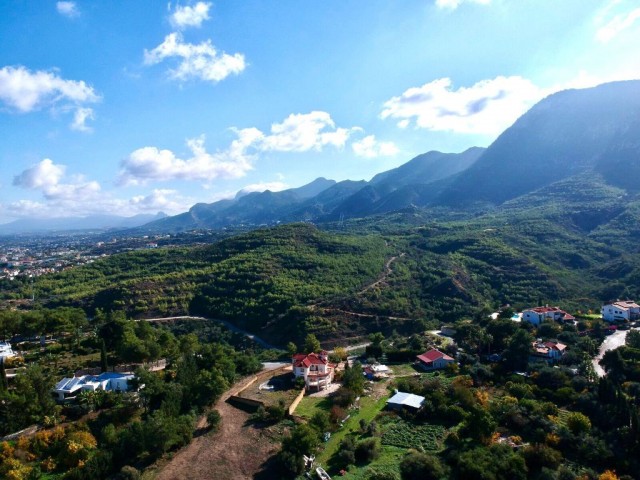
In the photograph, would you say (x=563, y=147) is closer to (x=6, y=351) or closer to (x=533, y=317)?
(x=533, y=317)

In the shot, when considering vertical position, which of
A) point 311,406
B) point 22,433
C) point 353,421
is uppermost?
point 22,433

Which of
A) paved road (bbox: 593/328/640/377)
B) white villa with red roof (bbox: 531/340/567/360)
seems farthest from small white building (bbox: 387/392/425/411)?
paved road (bbox: 593/328/640/377)

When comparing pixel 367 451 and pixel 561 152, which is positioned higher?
pixel 561 152

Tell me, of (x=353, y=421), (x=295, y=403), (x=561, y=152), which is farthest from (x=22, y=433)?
(x=561, y=152)

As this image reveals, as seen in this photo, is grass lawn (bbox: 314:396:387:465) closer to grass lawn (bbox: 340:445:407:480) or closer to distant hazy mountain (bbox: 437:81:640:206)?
grass lawn (bbox: 340:445:407:480)

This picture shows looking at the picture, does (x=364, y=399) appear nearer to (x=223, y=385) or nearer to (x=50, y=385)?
(x=223, y=385)

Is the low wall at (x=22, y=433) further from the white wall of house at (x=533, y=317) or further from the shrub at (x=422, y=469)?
the white wall of house at (x=533, y=317)

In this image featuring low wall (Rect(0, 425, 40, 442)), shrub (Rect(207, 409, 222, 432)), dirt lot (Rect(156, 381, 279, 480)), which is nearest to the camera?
dirt lot (Rect(156, 381, 279, 480))

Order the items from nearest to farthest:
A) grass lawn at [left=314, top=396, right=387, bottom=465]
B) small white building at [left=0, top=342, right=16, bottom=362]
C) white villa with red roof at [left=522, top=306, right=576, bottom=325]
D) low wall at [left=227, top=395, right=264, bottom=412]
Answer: grass lawn at [left=314, top=396, right=387, bottom=465] < low wall at [left=227, top=395, right=264, bottom=412] < small white building at [left=0, top=342, right=16, bottom=362] < white villa with red roof at [left=522, top=306, right=576, bottom=325]
